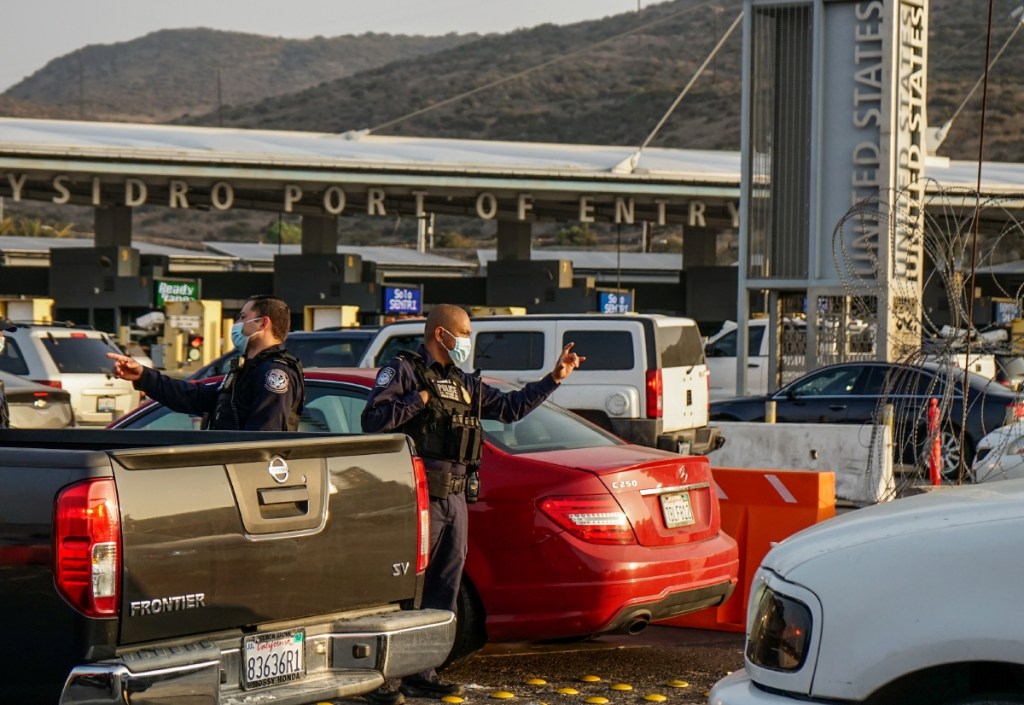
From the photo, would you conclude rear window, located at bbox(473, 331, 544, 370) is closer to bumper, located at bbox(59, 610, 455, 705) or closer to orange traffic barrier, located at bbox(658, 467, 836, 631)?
orange traffic barrier, located at bbox(658, 467, 836, 631)

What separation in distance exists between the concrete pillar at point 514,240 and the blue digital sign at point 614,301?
800 cm

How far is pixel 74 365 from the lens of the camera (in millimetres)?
21281

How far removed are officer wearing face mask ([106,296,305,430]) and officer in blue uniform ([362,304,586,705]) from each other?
0.43 meters

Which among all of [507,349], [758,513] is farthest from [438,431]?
[507,349]

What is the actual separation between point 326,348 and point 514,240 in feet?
102

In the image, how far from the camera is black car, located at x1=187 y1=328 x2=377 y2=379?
17.5m

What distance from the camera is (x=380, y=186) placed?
45.2 m

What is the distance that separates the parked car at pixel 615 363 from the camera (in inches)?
626

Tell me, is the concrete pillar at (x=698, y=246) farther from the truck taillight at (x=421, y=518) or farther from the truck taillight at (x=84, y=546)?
the truck taillight at (x=84, y=546)

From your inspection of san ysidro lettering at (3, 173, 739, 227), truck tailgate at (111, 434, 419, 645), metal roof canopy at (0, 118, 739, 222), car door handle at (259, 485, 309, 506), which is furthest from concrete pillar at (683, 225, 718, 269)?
car door handle at (259, 485, 309, 506)

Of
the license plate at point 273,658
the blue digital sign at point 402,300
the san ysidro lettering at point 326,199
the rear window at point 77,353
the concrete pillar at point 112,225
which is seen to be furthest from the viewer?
the concrete pillar at point 112,225

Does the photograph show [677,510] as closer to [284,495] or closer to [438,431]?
[438,431]

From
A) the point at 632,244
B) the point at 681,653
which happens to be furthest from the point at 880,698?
the point at 632,244

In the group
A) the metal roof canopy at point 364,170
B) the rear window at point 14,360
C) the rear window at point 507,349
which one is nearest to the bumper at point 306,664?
the rear window at point 507,349
